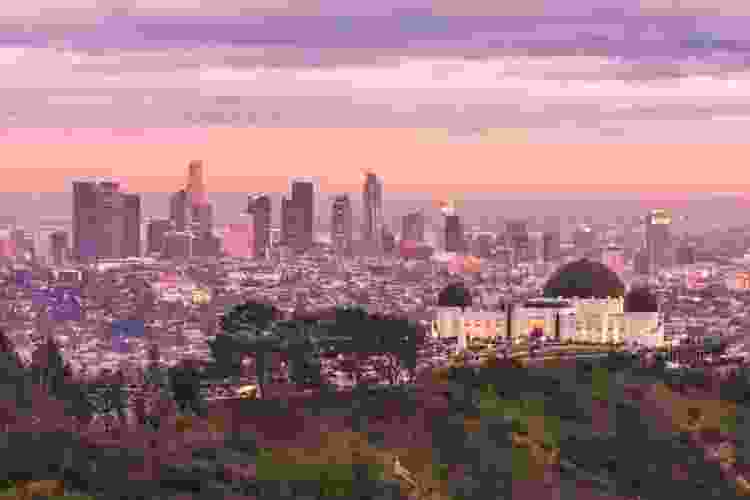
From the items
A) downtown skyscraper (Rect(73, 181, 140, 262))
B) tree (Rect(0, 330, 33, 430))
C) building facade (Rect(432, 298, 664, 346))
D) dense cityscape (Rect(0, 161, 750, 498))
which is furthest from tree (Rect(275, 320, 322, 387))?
downtown skyscraper (Rect(73, 181, 140, 262))

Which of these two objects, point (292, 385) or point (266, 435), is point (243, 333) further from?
point (266, 435)

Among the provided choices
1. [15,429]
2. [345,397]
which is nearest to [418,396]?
[345,397]

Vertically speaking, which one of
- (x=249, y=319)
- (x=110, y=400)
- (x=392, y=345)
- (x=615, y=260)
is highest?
(x=249, y=319)

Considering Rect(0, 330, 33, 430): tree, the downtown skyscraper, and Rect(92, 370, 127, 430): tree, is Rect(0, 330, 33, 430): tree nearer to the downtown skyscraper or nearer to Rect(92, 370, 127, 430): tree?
Rect(92, 370, 127, 430): tree

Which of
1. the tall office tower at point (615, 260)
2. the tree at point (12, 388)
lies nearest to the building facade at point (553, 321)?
the tree at point (12, 388)

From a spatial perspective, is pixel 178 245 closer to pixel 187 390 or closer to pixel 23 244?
pixel 23 244

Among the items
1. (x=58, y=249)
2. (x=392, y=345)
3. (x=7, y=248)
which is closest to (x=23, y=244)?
(x=7, y=248)

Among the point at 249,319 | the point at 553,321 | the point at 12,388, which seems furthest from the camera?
the point at 553,321
